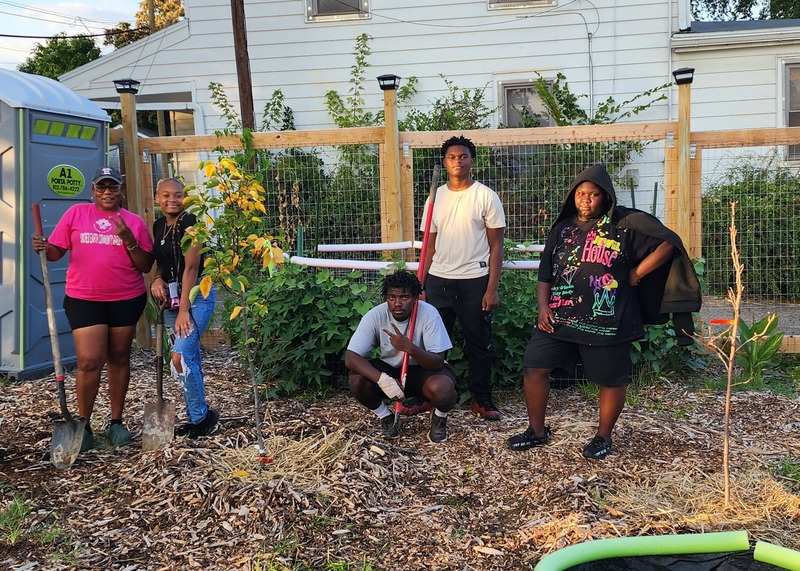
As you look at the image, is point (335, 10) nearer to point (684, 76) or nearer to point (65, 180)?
point (65, 180)

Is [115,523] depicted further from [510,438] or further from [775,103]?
[775,103]

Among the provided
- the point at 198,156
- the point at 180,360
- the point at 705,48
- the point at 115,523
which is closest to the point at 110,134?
the point at 198,156

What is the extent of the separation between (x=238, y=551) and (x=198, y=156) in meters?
6.60

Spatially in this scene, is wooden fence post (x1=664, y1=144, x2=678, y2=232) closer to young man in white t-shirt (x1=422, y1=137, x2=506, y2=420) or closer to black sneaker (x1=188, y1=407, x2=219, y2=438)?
young man in white t-shirt (x1=422, y1=137, x2=506, y2=420)

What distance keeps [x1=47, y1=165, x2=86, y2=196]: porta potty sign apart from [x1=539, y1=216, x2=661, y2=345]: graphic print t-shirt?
418 centimetres

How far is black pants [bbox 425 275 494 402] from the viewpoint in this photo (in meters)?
4.44

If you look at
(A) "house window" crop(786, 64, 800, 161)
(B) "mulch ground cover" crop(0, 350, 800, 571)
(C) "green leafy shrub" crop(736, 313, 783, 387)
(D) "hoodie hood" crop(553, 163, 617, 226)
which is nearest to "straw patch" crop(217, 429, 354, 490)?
(B) "mulch ground cover" crop(0, 350, 800, 571)

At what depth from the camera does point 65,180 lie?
580 cm

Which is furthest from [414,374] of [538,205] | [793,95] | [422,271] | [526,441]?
[793,95]

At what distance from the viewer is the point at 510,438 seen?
4121 mm

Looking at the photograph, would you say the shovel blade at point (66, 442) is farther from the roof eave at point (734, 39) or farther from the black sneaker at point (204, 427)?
the roof eave at point (734, 39)

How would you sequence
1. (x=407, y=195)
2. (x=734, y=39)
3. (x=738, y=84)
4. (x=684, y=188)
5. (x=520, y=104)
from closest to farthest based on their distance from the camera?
1. (x=684, y=188)
2. (x=407, y=195)
3. (x=734, y=39)
4. (x=738, y=84)
5. (x=520, y=104)

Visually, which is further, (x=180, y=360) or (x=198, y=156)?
(x=198, y=156)

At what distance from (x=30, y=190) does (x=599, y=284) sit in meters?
4.43
